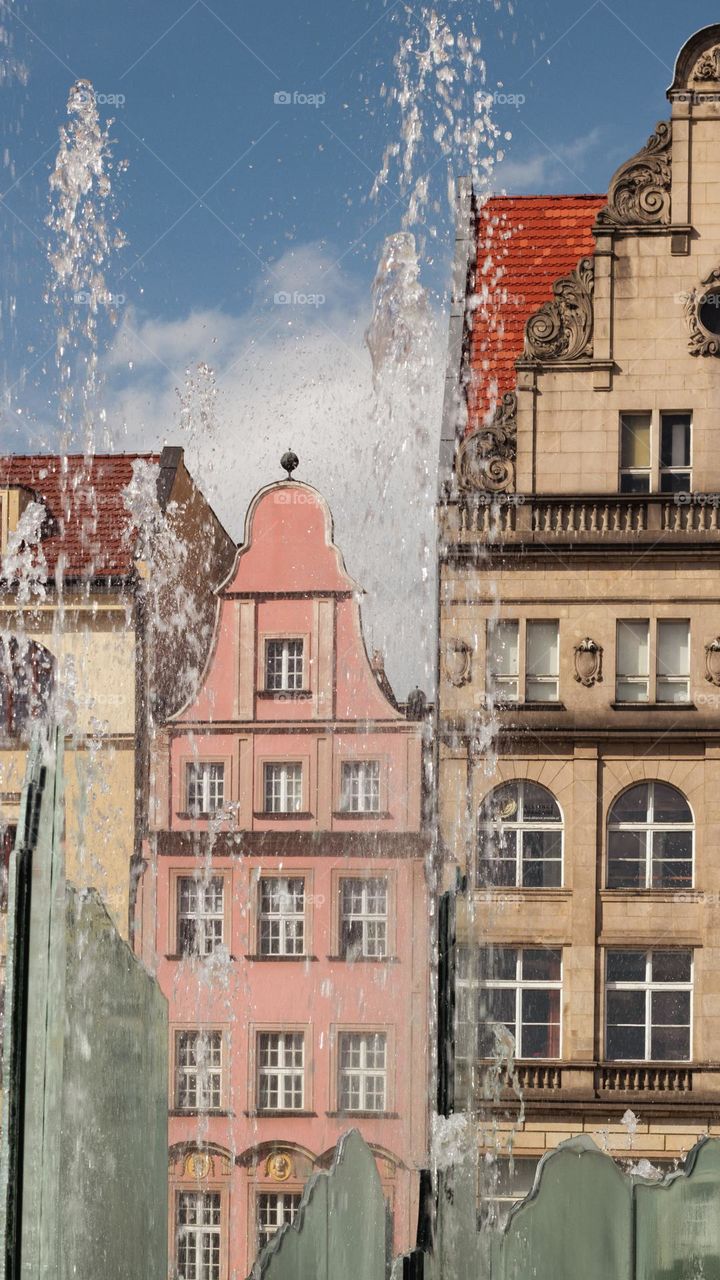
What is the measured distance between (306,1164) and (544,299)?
898 cm

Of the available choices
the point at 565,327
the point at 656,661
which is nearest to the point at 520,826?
the point at 656,661

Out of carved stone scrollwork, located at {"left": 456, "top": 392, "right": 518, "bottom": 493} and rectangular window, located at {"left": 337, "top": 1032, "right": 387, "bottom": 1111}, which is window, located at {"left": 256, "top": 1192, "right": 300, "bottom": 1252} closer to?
rectangular window, located at {"left": 337, "top": 1032, "right": 387, "bottom": 1111}

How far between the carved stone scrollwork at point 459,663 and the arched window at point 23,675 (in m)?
4.49

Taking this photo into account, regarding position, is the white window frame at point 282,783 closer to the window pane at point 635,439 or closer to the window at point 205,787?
the window at point 205,787

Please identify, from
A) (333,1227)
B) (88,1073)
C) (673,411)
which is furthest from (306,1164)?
(88,1073)

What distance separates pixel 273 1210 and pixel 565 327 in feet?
28.7

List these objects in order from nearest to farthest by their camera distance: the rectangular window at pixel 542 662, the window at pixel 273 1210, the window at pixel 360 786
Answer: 1. the window at pixel 273 1210
2. the rectangular window at pixel 542 662
3. the window at pixel 360 786

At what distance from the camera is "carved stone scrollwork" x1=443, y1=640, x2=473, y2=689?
16875 millimetres

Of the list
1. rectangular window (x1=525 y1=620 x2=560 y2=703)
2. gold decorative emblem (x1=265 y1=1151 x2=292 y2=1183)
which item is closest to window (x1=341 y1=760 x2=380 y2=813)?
rectangular window (x1=525 y1=620 x2=560 y2=703)

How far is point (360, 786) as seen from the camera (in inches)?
682

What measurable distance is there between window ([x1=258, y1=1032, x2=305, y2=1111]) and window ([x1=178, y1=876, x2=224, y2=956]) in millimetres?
1194

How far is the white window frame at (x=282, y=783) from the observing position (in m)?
17.3

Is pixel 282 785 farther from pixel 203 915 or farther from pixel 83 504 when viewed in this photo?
pixel 83 504

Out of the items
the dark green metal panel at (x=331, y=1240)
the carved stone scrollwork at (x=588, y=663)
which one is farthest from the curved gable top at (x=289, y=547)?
the dark green metal panel at (x=331, y=1240)
